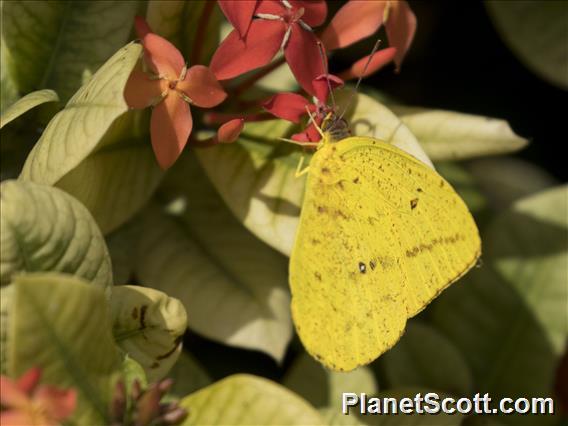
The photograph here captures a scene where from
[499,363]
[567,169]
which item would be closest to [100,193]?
[499,363]

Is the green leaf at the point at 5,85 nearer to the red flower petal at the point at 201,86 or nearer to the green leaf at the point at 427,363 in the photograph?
the red flower petal at the point at 201,86

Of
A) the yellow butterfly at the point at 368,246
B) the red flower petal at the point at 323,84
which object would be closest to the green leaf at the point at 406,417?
the yellow butterfly at the point at 368,246

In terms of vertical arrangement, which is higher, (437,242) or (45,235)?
(45,235)

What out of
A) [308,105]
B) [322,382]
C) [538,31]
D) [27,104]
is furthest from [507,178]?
[27,104]

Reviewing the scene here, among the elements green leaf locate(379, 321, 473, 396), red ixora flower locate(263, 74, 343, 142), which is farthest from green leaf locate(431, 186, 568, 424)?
red ixora flower locate(263, 74, 343, 142)

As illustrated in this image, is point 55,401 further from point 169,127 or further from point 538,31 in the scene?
point 538,31

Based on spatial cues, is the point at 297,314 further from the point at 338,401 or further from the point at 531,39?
the point at 531,39
